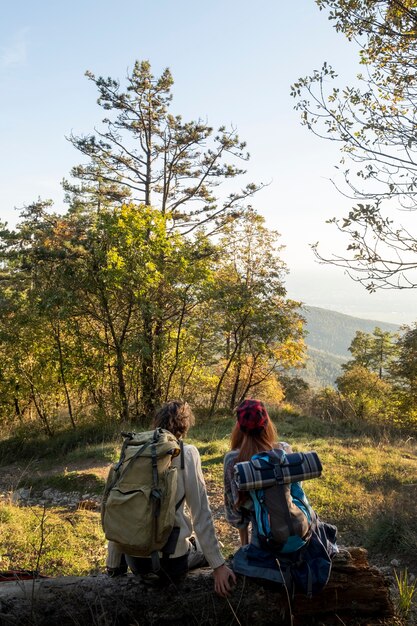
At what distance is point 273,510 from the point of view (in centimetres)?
262

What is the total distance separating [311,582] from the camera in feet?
9.06

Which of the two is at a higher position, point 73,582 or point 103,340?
point 103,340

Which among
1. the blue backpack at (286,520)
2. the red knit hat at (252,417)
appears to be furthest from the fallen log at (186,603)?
the red knit hat at (252,417)

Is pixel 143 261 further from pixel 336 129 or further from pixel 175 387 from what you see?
pixel 336 129

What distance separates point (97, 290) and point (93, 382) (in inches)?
120

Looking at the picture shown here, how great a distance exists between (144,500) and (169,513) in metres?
0.16

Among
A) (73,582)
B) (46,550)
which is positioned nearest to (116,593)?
(73,582)

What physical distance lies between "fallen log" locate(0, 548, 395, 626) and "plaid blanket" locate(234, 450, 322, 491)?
777 mm

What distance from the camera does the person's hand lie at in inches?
111

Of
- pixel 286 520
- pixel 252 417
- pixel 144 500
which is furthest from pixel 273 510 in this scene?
pixel 144 500

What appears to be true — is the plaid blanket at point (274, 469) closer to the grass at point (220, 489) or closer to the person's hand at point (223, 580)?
the person's hand at point (223, 580)

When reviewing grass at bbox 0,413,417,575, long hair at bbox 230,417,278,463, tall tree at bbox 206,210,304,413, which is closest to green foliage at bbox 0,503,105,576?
grass at bbox 0,413,417,575

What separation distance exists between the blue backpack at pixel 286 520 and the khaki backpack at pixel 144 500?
417 millimetres

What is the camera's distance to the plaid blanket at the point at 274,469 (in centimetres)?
259
